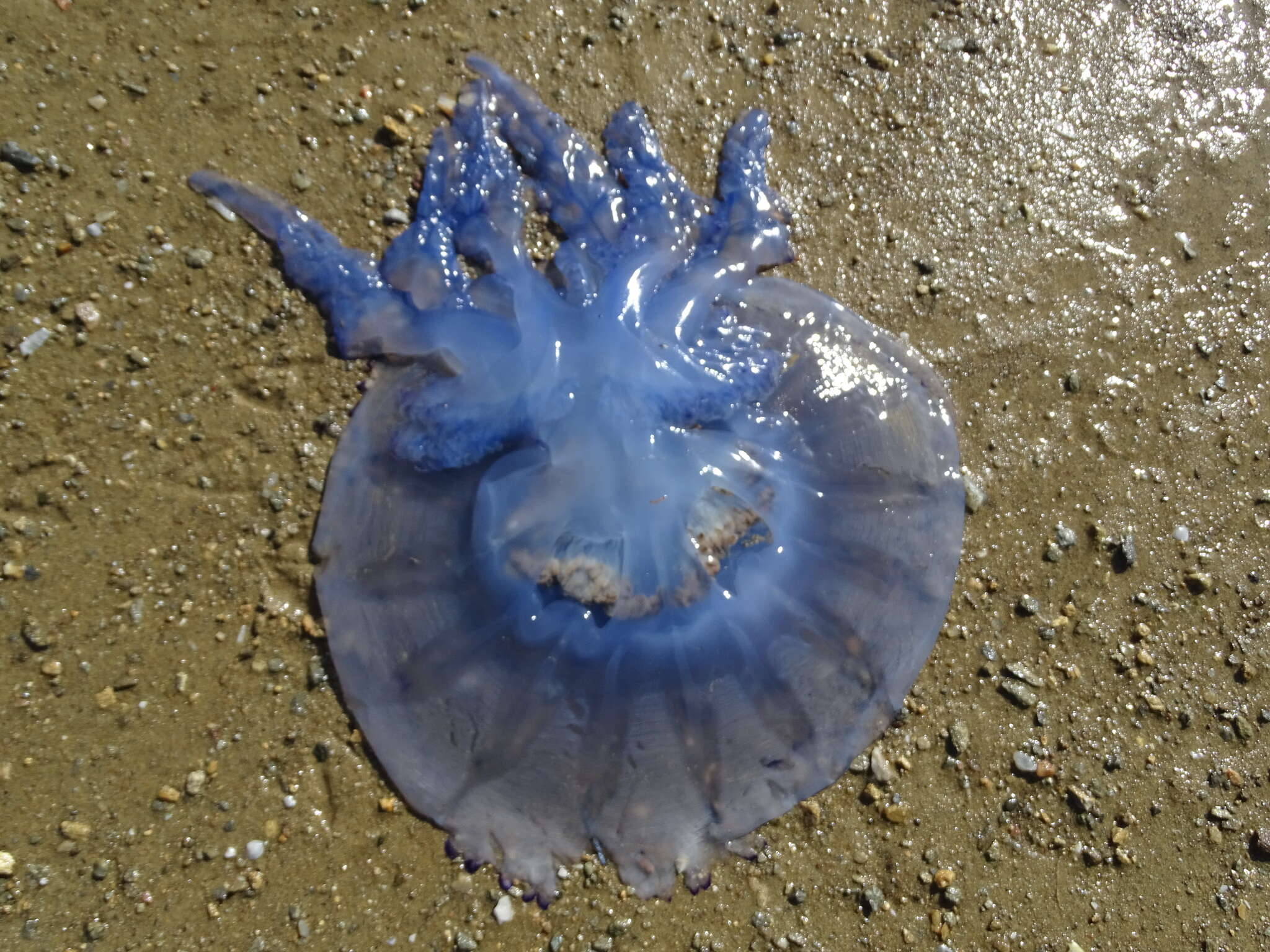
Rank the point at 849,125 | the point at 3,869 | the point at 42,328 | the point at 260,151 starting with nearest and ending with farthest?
1. the point at 3,869
2. the point at 42,328
3. the point at 260,151
4. the point at 849,125

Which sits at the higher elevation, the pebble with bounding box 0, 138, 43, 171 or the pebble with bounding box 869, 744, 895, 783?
the pebble with bounding box 0, 138, 43, 171

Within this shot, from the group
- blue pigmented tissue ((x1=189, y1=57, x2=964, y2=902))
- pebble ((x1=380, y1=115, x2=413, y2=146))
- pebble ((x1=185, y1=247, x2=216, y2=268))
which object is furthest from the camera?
pebble ((x1=380, y1=115, x2=413, y2=146))

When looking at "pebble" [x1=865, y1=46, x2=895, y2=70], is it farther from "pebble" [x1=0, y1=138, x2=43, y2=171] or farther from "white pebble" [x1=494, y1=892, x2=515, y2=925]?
"white pebble" [x1=494, y1=892, x2=515, y2=925]

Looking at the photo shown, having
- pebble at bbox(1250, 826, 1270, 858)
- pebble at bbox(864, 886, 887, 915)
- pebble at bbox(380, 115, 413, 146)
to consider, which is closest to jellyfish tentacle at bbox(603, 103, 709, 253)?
pebble at bbox(380, 115, 413, 146)

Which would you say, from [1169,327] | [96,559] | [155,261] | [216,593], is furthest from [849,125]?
[96,559]

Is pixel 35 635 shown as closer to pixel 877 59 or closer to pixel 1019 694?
pixel 1019 694

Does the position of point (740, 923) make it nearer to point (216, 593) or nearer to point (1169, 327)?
point (216, 593)
